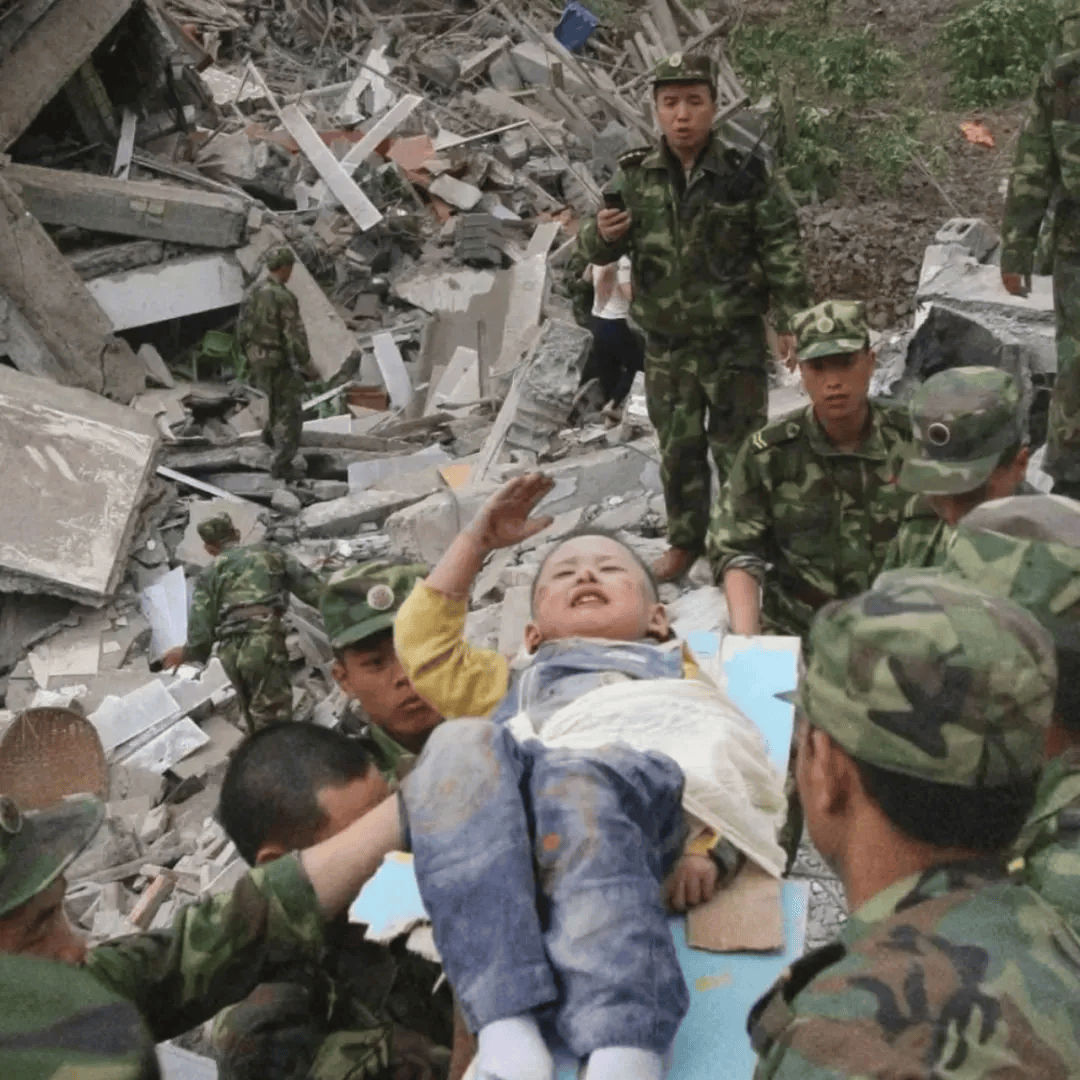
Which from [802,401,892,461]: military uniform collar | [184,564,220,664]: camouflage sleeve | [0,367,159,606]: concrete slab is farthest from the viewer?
[0,367,159,606]: concrete slab

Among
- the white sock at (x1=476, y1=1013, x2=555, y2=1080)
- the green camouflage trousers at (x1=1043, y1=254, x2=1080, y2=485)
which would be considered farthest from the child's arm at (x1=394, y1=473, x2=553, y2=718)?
the green camouflage trousers at (x1=1043, y1=254, x2=1080, y2=485)

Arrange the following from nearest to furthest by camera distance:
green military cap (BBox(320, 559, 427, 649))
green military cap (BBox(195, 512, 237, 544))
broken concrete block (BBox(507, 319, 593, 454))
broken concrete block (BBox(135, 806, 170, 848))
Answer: green military cap (BBox(320, 559, 427, 649)), broken concrete block (BBox(135, 806, 170, 848)), green military cap (BBox(195, 512, 237, 544)), broken concrete block (BBox(507, 319, 593, 454))

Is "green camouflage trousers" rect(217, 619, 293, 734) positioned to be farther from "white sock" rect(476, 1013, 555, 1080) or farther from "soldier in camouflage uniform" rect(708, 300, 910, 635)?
"white sock" rect(476, 1013, 555, 1080)

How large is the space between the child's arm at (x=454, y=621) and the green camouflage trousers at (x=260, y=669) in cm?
343

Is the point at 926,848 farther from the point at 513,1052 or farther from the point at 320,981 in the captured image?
the point at 320,981

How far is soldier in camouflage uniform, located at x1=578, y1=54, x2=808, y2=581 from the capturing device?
4.86m

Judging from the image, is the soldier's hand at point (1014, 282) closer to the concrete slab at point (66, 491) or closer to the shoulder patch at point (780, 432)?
the shoulder patch at point (780, 432)

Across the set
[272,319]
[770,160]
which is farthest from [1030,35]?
[770,160]

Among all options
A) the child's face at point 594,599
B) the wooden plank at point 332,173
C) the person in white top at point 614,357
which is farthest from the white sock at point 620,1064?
the wooden plank at point 332,173

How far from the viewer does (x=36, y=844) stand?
198cm

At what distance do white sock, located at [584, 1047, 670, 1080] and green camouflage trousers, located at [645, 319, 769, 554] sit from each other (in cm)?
363

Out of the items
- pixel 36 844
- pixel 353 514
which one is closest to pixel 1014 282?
pixel 36 844

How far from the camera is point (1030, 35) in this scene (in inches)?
510

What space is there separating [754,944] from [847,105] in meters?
12.1
